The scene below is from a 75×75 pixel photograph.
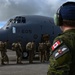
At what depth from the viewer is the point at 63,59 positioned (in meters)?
2.13

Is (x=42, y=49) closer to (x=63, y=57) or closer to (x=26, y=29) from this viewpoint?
(x=26, y=29)

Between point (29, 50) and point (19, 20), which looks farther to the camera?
point (19, 20)

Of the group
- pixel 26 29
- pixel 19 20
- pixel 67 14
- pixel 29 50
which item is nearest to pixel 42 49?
pixel 29 50

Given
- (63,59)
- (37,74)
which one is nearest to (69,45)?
(63,59)

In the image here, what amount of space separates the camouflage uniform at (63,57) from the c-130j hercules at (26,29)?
1908 centimetres

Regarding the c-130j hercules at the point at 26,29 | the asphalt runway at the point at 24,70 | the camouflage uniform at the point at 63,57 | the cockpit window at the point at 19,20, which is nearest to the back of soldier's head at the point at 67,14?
the camouflage uniform at the point at 63,57

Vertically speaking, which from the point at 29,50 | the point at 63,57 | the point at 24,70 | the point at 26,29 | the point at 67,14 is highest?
the point at 67,14

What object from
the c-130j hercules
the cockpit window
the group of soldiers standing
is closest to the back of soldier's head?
the group of soldiers standing

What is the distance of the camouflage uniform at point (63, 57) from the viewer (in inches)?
84.3

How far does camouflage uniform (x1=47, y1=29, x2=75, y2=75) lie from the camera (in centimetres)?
214

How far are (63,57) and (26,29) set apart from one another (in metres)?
19.7

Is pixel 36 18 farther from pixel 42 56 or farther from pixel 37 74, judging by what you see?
pixel 37 74

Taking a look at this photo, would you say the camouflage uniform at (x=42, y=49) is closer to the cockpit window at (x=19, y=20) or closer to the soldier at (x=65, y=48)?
the cockpit window at (x=19, y=20)

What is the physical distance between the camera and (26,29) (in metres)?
21.8
